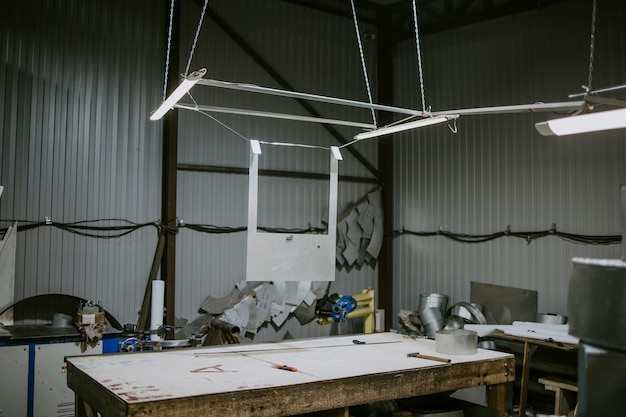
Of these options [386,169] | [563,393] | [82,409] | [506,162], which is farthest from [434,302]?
[82,409]

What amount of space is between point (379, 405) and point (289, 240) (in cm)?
112

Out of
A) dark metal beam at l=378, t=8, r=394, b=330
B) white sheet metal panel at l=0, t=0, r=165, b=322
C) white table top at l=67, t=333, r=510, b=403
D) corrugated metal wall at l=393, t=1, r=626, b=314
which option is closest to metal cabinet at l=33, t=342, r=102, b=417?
white sheet metal panel at l=0, t=0, r=165, b=322

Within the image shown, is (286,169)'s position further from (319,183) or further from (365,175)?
(365,175)

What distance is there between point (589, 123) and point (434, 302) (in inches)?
156

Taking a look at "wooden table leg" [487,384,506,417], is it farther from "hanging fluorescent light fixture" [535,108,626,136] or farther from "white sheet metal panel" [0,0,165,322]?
"white sheet metal panel" [0,0,165,322]

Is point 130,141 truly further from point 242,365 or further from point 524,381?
point 524,381

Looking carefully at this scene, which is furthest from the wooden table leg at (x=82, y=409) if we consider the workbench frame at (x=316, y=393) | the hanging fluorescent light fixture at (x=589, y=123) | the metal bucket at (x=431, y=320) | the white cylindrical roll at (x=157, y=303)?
the metal bucket at (x=431, y=320)

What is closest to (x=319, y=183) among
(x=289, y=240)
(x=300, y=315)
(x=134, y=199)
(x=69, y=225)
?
(x=300, y=315)

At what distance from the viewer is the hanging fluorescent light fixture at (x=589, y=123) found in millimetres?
2752

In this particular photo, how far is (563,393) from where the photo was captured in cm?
482

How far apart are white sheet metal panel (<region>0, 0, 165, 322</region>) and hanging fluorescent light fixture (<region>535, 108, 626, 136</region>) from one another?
3.99 metres

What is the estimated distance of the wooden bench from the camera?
15.7 feet

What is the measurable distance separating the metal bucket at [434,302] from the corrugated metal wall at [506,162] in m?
0.22

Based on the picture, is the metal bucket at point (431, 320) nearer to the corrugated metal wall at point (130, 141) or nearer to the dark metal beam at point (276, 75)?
the corrugated metal wall at point (130, 141)
